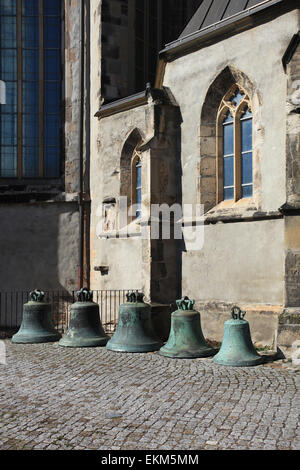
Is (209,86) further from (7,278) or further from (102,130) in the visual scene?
(7,278)

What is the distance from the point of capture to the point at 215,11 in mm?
12586

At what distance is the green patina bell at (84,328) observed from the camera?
35.3ft

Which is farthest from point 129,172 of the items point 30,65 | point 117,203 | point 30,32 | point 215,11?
point 30,32

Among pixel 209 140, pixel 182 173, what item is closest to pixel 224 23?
pixel 209 140

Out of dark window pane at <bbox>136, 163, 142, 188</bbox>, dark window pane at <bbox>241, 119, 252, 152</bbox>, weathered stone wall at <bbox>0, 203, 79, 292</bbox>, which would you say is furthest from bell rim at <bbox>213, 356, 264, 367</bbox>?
weathered stone wall at <bbox>0, 203, 79, 292</bbox>

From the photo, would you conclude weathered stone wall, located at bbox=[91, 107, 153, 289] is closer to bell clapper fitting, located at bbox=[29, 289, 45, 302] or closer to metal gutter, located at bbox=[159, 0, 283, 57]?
metal gutter, located at bbox=[159, 0, 283, 57]

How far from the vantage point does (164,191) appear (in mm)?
12422

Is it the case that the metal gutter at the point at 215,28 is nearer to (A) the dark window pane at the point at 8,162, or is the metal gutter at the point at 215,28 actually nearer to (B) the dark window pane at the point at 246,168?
(B) the dark window pane at the point at 246,168

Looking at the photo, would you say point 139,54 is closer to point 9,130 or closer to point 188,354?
point 9,130

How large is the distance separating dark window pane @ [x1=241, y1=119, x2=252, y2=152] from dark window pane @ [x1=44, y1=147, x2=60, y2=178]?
6.11 m

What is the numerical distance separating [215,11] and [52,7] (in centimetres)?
550

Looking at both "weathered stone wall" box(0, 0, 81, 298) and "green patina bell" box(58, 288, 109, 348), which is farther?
"weathered stone wall" box(0, 0, 81, 298)

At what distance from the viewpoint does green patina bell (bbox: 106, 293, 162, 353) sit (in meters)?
10.1
